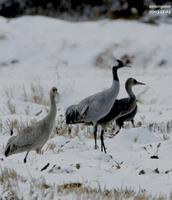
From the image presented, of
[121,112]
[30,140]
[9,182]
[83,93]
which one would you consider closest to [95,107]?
[121,112]

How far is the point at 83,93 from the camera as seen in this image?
62.3ft

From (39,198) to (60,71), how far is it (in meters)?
15.7

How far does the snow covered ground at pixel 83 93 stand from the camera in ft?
27.9

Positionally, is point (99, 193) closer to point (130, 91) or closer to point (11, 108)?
point (130, 91)

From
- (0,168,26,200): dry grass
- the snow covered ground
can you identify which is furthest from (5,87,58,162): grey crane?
(0,168,26,200): dry grass

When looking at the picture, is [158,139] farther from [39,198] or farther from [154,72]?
[154,72]

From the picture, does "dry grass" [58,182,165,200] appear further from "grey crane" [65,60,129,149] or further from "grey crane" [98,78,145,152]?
"grey crane" [98,78,145,152]

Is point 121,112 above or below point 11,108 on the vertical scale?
above

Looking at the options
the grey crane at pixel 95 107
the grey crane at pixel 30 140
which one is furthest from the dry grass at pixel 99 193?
the grey crane at pixel 95 107

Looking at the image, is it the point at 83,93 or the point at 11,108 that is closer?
the point at 11,108

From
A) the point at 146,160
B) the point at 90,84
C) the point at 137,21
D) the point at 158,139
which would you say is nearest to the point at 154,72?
the point at 90,84

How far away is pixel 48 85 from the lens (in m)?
19.5

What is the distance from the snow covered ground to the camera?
8492 millimetres

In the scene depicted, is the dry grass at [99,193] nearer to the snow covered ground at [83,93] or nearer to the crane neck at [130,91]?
the snow covered ground at [83,93]
